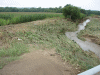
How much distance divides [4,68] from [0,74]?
27 cm

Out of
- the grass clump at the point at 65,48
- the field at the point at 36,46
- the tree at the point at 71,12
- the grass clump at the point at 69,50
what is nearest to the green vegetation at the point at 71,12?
the tree at the point at 71,12

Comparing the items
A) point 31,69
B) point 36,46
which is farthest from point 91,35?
point 31,69

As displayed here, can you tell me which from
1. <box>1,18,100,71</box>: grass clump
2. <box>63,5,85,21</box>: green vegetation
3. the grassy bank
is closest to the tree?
<box>63,5,85,21</box>: green vegetation

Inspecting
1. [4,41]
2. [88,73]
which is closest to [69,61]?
[88,73]

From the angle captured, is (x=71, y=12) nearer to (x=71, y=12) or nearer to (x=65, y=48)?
(x=71, y=12)

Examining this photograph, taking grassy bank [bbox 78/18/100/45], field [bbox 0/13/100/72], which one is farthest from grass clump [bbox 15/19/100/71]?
grassy bank [bbox 78/18/100/45]

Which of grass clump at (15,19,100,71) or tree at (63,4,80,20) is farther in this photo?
tree at (63,4,80,20)

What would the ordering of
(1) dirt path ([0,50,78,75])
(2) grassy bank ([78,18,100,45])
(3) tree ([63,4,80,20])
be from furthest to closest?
(3) tree ([63,4,80,20]) → (2) grassy bank ([78,18,100,45]) → (1) dirt path ([0,50,78,75])

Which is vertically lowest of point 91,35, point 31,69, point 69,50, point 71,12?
point 69,50

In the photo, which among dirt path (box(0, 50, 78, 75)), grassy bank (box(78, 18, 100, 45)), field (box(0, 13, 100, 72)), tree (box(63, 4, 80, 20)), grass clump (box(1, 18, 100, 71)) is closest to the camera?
dirt path (box(0, 50, 78, 75))

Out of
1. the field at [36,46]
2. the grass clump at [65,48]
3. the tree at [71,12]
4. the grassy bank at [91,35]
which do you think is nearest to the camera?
the field at [36,46]

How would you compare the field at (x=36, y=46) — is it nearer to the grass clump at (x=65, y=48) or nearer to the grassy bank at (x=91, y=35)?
the grass clump at (x=65, y=48)

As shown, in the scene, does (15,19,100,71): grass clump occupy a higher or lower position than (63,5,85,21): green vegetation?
lower

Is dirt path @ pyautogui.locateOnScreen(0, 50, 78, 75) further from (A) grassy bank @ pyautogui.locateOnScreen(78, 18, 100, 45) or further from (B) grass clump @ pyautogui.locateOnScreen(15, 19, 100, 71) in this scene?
(A) grassy bank @ pyautogui.locateOnScreen(78, 18, 100, 45)
